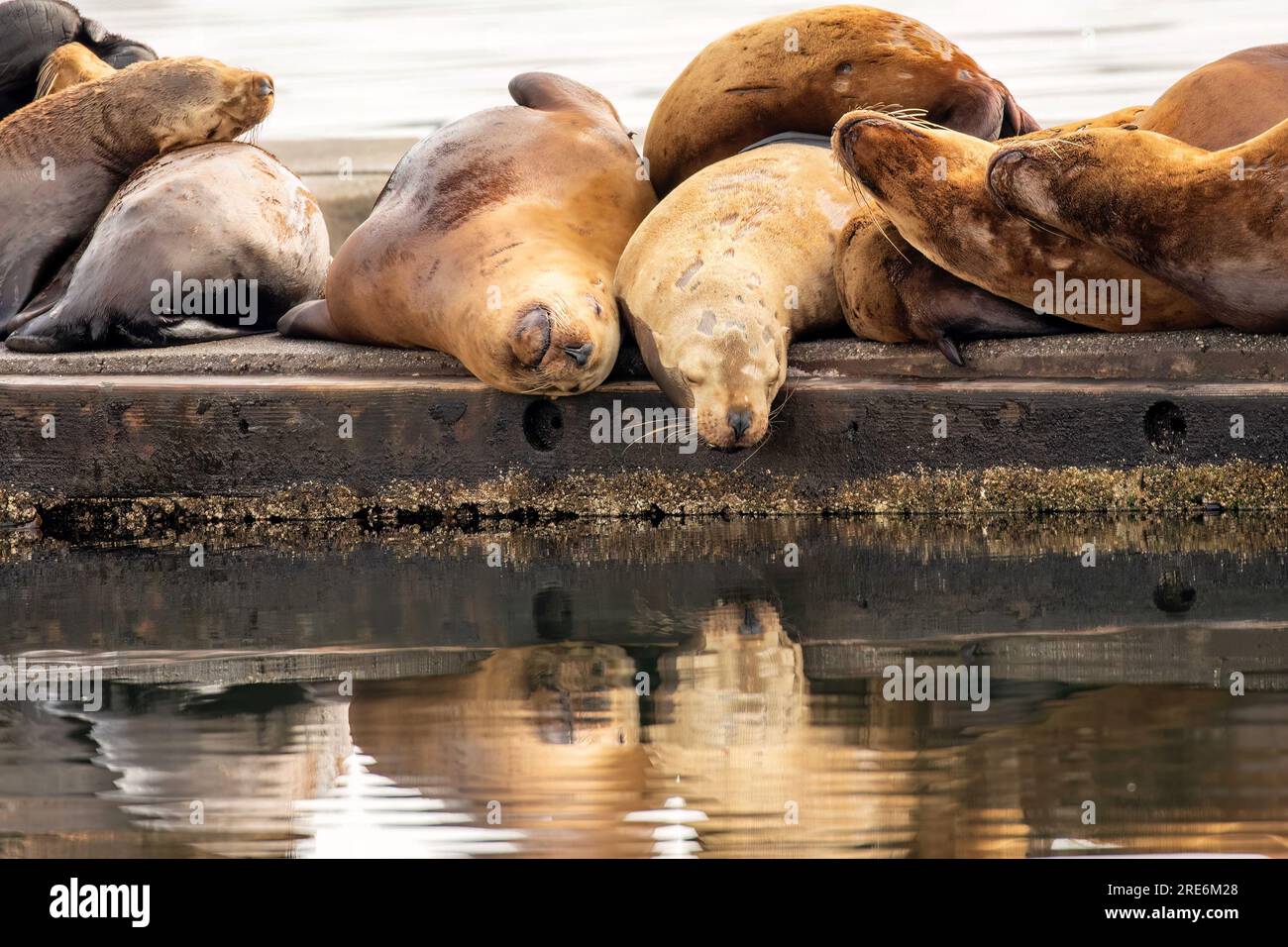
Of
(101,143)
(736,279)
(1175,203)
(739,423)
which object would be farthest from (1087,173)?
(101,143)

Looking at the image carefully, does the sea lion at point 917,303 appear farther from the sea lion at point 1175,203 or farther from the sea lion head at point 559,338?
the sea lion head at point 559,338

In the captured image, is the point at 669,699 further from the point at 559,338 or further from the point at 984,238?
the point at 984,238

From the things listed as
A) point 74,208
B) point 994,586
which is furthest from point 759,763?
point 74,208

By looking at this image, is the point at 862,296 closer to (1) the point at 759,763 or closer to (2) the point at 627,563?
(2) the point at 627,563

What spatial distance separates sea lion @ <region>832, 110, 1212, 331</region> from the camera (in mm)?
5781

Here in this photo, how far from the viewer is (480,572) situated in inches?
205

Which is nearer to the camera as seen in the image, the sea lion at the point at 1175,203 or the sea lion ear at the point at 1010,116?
the sea lion at the point at 1175,203

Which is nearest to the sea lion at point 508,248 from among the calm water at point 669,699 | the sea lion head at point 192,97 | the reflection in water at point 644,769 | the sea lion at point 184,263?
the sea lion at point 184,263

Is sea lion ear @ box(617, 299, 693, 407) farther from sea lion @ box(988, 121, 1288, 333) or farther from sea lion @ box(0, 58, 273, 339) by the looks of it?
sea lion @ box(0, 58, 273, 339)

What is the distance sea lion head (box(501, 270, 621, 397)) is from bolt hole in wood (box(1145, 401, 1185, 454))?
170 cm

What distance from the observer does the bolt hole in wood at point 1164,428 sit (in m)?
5.73

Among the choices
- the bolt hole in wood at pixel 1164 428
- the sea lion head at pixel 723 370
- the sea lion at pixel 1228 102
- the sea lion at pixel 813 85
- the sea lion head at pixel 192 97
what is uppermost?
the sea lion head at pixel 192 97

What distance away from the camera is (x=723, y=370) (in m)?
5.68

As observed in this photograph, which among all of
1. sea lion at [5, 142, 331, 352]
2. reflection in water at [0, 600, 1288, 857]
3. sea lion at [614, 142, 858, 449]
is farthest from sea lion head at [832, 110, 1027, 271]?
sea lion at [5, 142, 331, 352]
